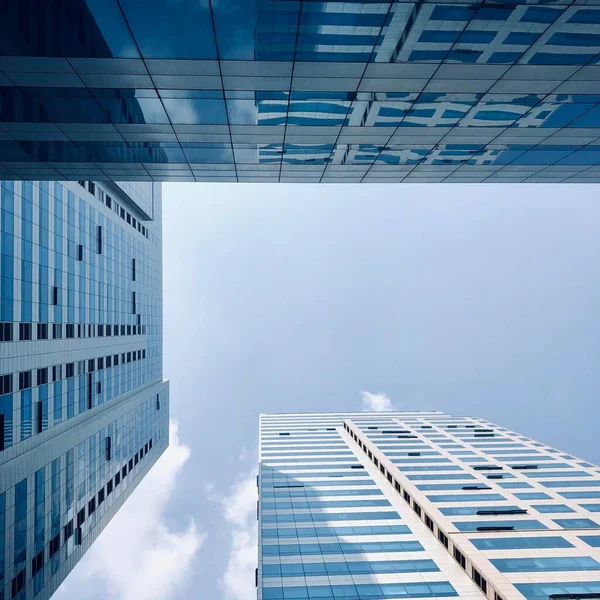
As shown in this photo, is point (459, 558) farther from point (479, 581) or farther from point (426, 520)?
point (426, 520)

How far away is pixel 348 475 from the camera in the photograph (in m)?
68.1

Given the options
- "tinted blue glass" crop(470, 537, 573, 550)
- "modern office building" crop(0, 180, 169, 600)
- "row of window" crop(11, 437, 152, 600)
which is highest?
"modern office building" crop(0, 180, 169, 600)

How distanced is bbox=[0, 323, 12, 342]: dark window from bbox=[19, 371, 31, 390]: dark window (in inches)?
143

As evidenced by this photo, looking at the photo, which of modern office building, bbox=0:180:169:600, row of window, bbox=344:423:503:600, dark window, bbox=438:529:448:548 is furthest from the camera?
dark window, bbox=438:529:448:548

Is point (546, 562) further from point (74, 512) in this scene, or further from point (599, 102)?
point (74, 512)

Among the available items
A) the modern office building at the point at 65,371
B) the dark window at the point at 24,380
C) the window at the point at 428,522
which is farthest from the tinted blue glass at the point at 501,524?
the dark window at the point at 24,380

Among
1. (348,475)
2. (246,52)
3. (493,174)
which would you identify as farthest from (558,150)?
(348,475)

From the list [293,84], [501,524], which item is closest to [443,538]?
[501,524]

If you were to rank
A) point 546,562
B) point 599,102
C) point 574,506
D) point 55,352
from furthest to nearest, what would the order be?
point 574,506 → point 55,352 → point 546,562 → point 599,102

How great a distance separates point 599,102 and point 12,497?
1743 inches

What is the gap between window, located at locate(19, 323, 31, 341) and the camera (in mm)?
38141

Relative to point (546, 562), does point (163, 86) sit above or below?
above

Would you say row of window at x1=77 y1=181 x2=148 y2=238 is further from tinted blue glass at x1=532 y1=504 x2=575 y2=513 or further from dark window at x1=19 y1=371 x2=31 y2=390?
tinted blue glass at x1=532 y1=504 x2=575 y2=513

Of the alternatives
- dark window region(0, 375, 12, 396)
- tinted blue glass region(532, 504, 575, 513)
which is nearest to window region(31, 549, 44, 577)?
dark window region(0, 375, 12, 396)
